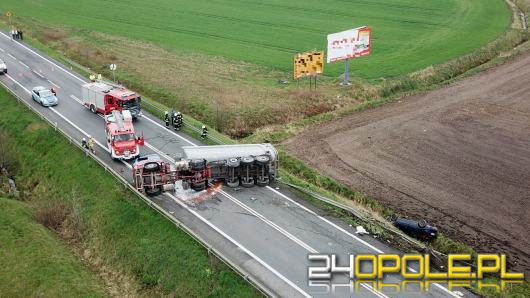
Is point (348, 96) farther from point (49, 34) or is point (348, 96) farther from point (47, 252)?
point (49, 34)

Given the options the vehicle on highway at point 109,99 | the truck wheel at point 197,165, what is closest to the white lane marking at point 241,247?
the truck wheel at point 197,165

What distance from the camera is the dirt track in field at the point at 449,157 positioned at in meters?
31.2

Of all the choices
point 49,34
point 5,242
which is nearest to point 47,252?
point 5,242

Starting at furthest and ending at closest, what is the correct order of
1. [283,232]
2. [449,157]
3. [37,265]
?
[449,157] → [37,265] → [283,232]

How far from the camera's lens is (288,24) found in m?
80.4

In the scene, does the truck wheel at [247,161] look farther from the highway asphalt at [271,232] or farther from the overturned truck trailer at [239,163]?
the highway asphalt at [271,232]

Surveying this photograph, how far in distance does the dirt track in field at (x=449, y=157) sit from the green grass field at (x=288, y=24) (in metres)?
11.2

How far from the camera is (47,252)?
30.4m

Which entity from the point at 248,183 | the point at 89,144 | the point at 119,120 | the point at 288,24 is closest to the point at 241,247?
the point at 248,183

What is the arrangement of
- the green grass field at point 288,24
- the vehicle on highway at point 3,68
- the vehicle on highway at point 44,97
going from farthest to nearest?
the green grass field at point 288,24 → the vehicle on highway at point 3,68 → the vehicle on highway at point 44,97

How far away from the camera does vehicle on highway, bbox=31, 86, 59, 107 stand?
1841 inches

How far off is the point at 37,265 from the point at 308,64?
33205 mm

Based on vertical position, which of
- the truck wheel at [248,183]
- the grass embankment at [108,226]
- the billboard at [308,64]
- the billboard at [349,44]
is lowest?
the grass embankment at [108,226]

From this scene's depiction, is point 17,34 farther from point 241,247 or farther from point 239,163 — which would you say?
point 241,247
